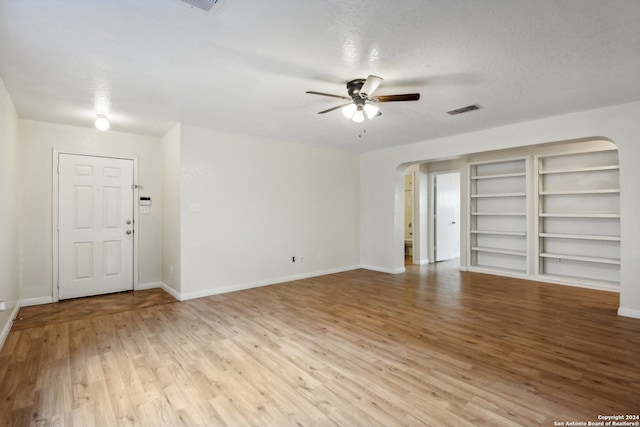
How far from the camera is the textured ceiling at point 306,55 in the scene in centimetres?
192

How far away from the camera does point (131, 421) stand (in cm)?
188

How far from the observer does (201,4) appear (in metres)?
1.82

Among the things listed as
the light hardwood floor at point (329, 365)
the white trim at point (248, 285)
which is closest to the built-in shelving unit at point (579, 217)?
the light hardwood floor at point (329, 365)

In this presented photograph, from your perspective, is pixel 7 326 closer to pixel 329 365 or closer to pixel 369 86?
pixel 329 365

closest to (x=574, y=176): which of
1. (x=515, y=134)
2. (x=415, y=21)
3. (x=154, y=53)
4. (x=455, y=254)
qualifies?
(x=515, y=134)

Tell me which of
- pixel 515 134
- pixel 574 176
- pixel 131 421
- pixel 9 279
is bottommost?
pixel 131 421

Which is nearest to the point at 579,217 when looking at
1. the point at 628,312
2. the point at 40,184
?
the point at 628,312

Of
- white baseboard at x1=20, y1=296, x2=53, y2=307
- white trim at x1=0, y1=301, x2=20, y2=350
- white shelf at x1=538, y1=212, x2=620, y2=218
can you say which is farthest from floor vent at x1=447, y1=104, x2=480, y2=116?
white baseboard at x1=20, y1=296, x2=53, y2=307

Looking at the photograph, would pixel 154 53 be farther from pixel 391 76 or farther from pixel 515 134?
pixel 515 134

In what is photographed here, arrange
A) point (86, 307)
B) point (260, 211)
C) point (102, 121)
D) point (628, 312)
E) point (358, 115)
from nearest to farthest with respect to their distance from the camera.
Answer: point (358, 115), point (628, 312), point (102, 121), point (86, 307), point (260, 211)

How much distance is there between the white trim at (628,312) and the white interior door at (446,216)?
12.7 feet

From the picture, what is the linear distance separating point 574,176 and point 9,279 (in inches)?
318

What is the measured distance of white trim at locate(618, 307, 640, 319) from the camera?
3.59 m

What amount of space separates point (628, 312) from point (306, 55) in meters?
4.64
